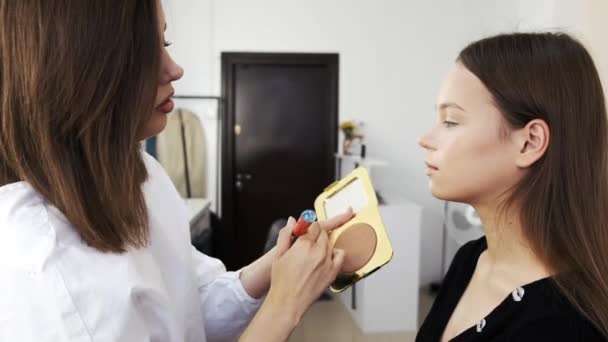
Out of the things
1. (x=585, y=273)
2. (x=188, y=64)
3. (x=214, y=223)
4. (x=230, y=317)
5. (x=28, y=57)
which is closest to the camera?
(x=28, y=57)

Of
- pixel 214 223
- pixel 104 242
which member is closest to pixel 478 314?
pixel 104 242

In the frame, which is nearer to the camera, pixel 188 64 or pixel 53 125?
pixel 53 125

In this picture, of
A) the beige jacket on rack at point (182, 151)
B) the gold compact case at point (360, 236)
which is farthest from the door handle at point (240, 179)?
the gold compact case at point (360, 236)

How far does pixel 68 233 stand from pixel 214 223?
275 cm

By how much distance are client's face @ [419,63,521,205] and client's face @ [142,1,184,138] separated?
0.49m

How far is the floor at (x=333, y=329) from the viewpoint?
300 cm

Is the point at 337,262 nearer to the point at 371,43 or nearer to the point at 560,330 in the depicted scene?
the point at 560,330

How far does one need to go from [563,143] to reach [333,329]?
2645 millimetres

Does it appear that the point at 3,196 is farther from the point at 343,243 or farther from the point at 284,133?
the point at 284,133

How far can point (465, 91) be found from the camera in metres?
0.85

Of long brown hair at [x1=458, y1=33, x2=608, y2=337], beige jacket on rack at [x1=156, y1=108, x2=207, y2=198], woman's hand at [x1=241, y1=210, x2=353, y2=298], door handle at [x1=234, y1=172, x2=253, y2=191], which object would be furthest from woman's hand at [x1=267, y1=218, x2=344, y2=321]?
door handle at [x1=234, y1=172, x2=253, y2=191]

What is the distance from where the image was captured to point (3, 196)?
604mm

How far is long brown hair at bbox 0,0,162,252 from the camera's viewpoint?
59cm

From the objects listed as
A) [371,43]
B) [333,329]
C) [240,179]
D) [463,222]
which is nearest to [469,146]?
[463,222]
